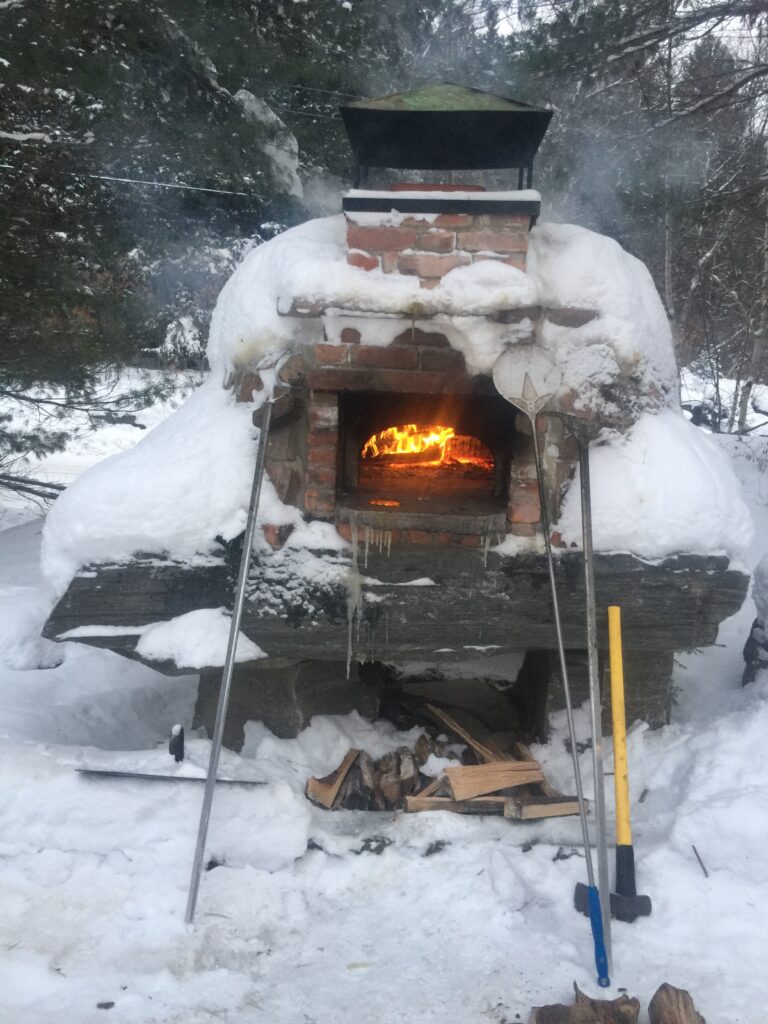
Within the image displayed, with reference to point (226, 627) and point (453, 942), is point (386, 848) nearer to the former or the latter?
point (453, 942)

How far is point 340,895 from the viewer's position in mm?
2410

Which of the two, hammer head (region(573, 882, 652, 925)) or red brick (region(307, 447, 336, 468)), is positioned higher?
red brick (region(307, 447, 336, 468))

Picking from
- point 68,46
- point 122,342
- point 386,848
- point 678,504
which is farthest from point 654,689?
point 68,46

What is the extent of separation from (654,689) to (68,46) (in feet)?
15.8

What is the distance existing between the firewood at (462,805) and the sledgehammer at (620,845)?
0.55 m

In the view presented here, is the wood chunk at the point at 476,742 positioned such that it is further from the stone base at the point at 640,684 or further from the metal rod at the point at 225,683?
the metal rod at the point at 225,683

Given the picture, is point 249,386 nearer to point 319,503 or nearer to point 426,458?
point 319,503

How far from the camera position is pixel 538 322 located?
2.95 meters

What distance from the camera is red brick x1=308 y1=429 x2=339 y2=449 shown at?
120 inches

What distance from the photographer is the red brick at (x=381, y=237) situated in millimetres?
2871

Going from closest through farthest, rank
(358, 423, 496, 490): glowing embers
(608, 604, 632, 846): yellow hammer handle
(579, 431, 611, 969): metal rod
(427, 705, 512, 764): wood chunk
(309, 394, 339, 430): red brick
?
(579, 431, 611, 969): metal rod, (608, 604, 632, 846): yellow hammer handle, (309, 394, 339, 430): red brick, (427, 705, 512, 764): wood chunk, (358, 423, 496, 490): glowing embers

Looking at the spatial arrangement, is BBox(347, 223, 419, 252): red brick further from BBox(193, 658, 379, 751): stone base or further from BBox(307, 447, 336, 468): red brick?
BBox(193, 658, 379, 751): stone base

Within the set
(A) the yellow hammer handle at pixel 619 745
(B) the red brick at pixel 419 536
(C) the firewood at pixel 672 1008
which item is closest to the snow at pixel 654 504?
(B) the red brick at pixel 419 536

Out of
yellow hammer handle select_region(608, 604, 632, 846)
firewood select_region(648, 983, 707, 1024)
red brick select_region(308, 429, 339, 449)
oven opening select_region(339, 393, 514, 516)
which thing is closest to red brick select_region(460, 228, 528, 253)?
oven opening select_region(339, 393, 514, 516)
